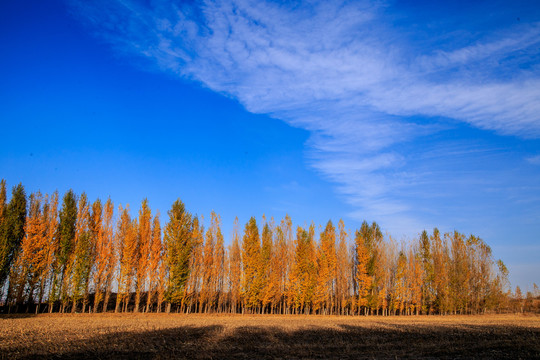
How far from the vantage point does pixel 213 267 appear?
45.1 meters

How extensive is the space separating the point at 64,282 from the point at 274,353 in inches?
1197

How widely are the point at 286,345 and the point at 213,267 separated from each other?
28676 millimetres

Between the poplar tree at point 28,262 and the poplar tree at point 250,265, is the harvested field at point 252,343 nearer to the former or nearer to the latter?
the poplar tree at point 28,262

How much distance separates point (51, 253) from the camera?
36.9 metres

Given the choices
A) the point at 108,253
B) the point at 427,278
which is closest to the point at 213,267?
the point at 108,253

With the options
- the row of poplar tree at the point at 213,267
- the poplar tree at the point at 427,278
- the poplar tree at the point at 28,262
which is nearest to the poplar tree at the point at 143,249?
the row of poplar tree at the point at 213,267

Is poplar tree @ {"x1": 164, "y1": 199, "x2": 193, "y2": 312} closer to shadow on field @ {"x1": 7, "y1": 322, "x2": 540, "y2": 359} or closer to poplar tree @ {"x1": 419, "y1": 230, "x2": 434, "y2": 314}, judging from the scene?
shadow on field @ {"x1": 7, "y1": 322, "x2": 540, "y2": 359}

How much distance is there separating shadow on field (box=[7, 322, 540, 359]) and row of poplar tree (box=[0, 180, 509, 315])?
2082 cm

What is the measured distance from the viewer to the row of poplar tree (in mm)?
36500

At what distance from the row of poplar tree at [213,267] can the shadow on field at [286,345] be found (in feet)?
68.3

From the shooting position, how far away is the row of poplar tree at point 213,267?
36.5 m

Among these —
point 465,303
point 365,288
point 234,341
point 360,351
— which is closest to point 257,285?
point 365,288

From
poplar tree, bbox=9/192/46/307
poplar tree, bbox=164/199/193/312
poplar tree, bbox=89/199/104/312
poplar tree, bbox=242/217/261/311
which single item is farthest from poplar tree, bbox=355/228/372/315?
poplar tree, bbox=9/192/46/307

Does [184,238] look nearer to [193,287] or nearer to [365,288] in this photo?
[193,287]
